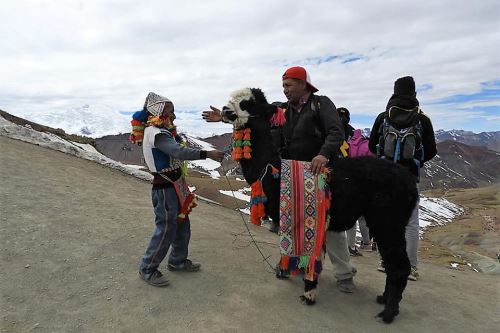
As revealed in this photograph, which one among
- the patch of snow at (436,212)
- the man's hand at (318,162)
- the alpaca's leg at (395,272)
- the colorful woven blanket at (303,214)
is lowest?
the patch of snow at (436,212)

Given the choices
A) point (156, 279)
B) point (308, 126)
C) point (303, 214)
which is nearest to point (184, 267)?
point (156, 279)

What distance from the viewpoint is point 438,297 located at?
4.71m

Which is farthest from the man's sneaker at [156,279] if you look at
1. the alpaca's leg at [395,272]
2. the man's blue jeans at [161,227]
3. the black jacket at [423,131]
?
the black jacket at [423,131]

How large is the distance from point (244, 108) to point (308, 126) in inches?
29.7

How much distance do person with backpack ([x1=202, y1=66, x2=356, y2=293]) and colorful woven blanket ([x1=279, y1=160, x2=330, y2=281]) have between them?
0.19 m

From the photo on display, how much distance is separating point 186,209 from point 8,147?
6.22 meters

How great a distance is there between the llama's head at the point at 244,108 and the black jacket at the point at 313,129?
0.38m

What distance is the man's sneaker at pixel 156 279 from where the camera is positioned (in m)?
4.33

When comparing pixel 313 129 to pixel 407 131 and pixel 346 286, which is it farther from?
pixel 346 286

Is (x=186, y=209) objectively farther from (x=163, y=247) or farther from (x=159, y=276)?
(x=159, y=276)

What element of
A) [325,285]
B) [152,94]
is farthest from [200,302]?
[152,94]

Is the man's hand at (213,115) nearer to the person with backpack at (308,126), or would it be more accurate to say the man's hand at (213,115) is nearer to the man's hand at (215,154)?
the person with backpack at (308,126)

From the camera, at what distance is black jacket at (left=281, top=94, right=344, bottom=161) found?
409 centimetres

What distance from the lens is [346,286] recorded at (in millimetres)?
4656
